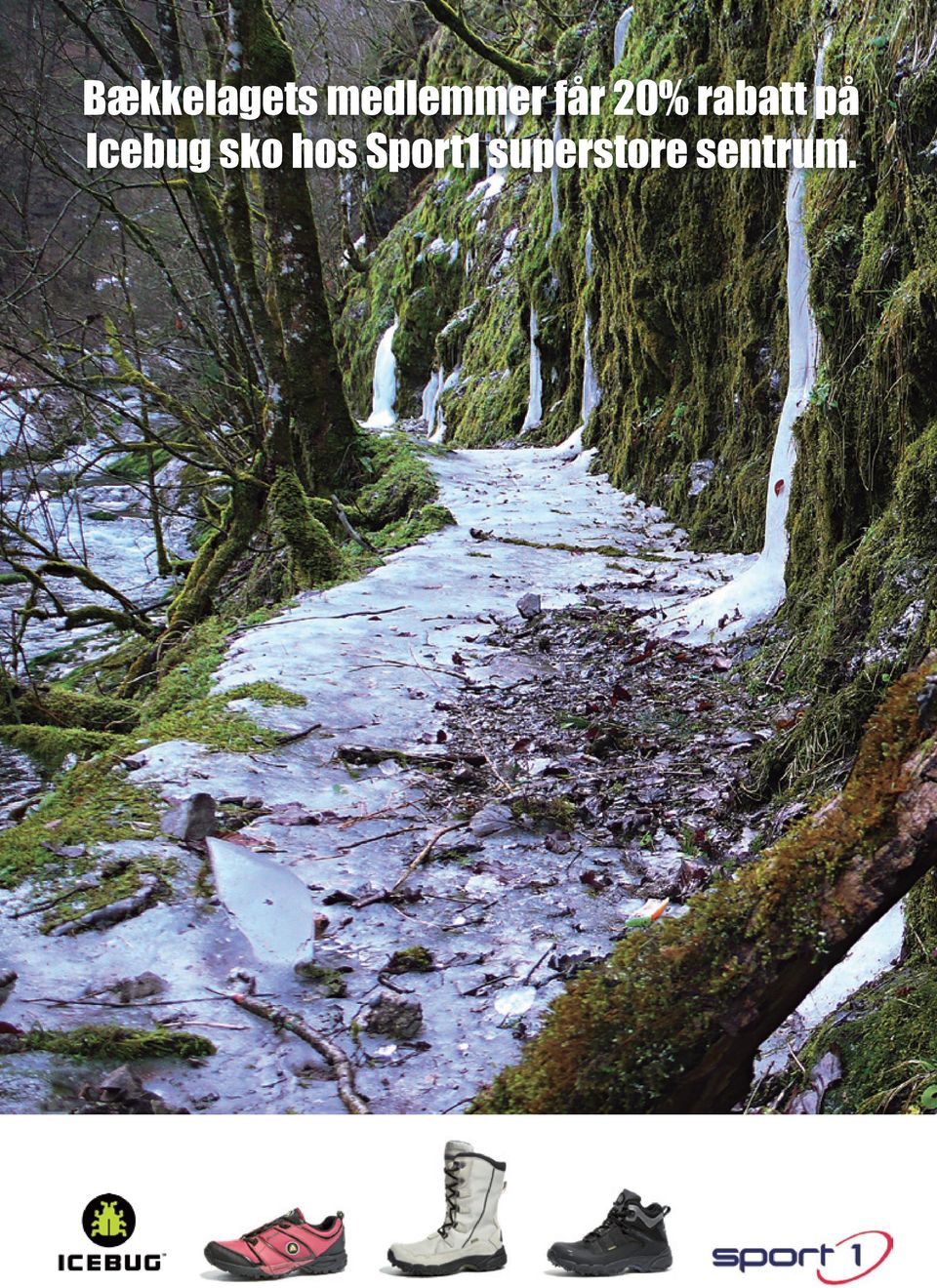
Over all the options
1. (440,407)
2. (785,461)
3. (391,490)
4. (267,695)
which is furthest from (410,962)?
(440,407)

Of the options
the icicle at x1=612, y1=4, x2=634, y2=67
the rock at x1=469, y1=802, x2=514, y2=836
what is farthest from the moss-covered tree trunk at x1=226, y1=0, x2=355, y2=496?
the rock at x1=469, y1=802, x2=514, y2=836

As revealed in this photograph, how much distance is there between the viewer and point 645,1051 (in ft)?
4.10

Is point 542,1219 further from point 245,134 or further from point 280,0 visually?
point 280,0

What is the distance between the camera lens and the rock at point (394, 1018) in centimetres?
173

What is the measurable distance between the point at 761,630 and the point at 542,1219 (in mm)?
2321

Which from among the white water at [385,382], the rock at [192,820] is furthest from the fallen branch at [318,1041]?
the white water at [385,382]

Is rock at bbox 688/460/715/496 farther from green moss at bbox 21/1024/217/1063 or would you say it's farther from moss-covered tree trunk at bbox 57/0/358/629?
green moss at bbox 21/1024/217/1063

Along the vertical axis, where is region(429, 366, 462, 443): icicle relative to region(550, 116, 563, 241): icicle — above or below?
below

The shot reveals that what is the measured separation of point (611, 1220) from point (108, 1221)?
35.2 inches

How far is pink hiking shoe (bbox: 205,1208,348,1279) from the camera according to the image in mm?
1567

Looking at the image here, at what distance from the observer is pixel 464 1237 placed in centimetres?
155

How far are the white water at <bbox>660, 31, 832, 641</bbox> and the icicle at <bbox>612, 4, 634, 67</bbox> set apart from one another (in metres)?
5.21

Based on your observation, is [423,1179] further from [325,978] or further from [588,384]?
[588,384]

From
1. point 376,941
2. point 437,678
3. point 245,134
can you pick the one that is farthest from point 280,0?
point 376,941
